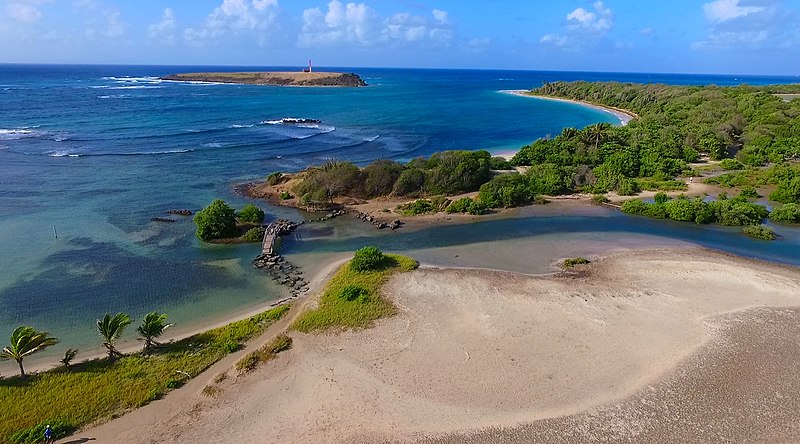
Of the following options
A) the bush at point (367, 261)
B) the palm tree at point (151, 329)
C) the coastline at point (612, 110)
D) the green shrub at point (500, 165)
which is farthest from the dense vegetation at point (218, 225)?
the coastline at point (612, 110)

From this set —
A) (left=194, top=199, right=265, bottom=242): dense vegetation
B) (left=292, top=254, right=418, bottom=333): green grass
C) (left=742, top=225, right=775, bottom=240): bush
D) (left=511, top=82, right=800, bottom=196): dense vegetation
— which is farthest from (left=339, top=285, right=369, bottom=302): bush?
(left=742, top=225, right=775, bottom=240): bush

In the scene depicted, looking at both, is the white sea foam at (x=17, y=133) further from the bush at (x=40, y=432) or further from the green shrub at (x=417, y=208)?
the bush at (x=40, y=432)

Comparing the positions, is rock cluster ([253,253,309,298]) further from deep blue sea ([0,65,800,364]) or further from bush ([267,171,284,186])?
bush ([267,171,284,186])

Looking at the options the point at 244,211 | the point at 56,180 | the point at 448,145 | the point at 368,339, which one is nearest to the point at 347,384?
the point at 368,339

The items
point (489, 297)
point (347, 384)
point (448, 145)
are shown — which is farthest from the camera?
point (448, 145)

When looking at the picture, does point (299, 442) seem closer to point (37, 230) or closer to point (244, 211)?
point (244, 211)
